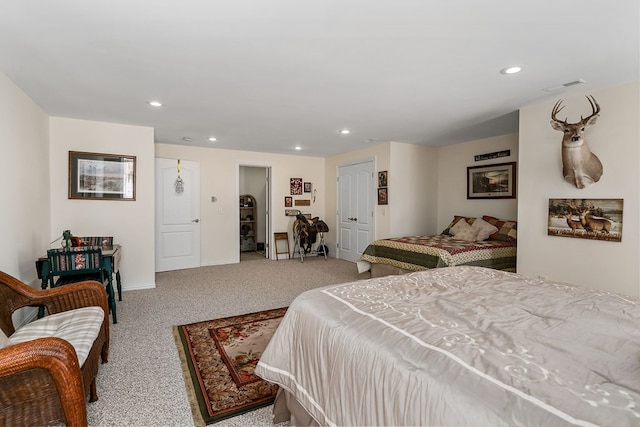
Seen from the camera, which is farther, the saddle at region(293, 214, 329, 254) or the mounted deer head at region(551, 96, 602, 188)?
the saddle at region(293, 214, 329, 254)

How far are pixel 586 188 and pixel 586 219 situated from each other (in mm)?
303

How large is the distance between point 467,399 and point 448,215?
5.52m

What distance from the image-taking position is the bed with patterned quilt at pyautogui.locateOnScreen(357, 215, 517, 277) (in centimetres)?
389

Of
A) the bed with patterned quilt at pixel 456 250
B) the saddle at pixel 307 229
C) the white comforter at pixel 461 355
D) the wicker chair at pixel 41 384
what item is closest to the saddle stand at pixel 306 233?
the saddle at pixel 307 229

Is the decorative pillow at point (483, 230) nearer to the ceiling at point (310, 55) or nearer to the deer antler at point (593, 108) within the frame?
the ceiling at point (310, 55)

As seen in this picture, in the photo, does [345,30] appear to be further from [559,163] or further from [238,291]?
[238,291]

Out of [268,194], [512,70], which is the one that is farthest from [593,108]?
[268,194]

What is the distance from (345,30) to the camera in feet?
6.33

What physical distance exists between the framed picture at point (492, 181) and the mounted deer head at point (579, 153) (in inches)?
75.8

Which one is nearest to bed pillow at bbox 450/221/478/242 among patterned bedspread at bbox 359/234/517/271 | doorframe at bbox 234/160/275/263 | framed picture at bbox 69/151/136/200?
patterned bedspread at bbox 359/234/517/271

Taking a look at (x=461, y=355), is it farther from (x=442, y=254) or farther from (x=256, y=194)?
(x=256, y=194)

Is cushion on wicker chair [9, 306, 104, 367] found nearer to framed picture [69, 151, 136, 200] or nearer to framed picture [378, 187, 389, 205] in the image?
framed picture [69, 151, 136, 200]

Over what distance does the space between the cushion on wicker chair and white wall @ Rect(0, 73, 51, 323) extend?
1.23 meters

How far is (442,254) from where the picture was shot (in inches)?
149
